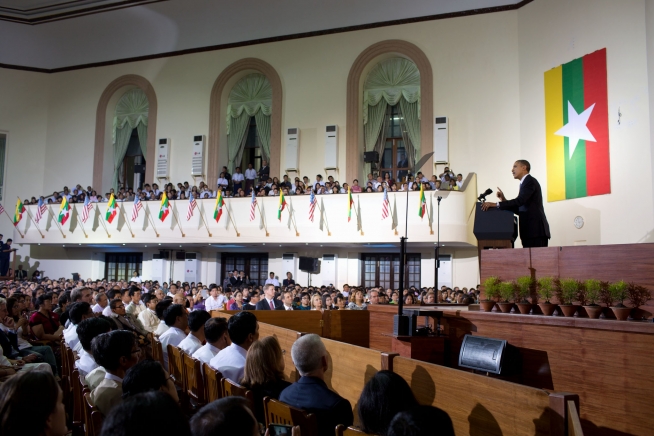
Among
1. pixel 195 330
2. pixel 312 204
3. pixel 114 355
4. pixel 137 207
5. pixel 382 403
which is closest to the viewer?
pixel 382 403

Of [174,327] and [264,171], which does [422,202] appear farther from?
[174,327]

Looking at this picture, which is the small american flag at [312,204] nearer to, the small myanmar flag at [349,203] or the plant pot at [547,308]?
the small myanmar flag at [349,203]

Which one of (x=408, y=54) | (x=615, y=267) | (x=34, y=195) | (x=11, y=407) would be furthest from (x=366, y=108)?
(x=11, y=407)

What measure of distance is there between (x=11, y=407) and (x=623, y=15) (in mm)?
15709

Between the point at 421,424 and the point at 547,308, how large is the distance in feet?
9.30

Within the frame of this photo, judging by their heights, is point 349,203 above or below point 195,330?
above

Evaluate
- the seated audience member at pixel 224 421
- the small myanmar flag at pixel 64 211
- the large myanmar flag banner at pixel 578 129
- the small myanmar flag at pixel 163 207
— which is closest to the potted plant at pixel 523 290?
the seated audience member at pixel 224 421

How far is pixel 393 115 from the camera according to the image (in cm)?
2088

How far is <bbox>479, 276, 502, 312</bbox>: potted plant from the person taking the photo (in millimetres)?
4895

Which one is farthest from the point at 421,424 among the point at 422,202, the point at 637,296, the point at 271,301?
the point at 422,202

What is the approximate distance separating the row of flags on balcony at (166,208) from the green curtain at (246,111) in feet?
11.2

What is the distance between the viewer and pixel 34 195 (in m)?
24.7

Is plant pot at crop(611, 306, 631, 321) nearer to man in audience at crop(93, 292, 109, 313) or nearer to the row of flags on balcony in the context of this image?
man in audience at crop(93, 292, 109, 313)

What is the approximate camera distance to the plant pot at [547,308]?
172 inches
